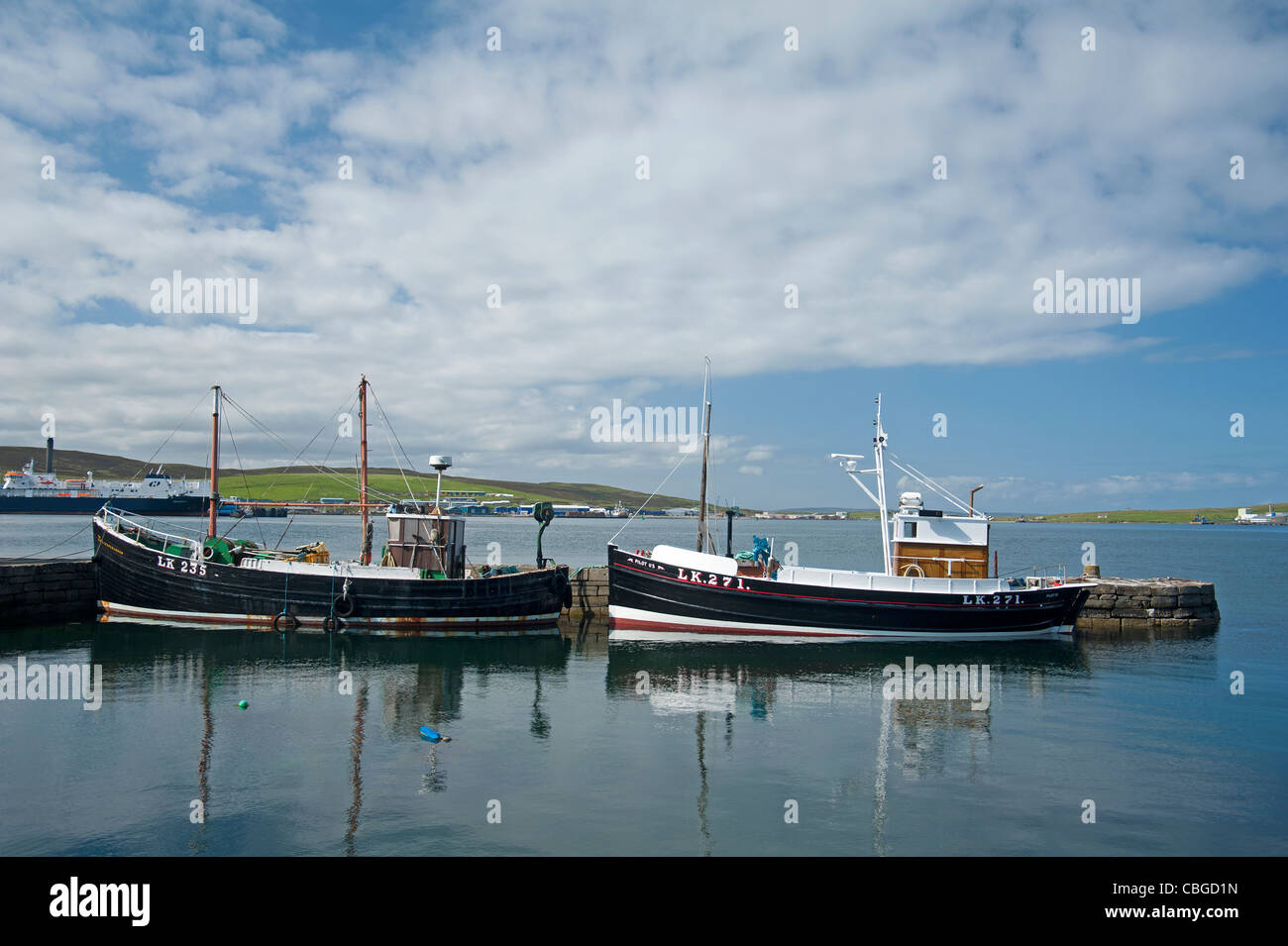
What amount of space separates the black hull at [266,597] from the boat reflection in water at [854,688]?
852cm

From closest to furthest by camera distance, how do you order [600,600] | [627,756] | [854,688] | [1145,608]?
[627,756] → [854,688] → [1145,608] → [600,600]

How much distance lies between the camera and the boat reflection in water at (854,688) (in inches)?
660

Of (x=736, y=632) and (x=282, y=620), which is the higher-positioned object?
(x=282, y=620)

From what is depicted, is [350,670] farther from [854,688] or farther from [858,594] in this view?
[858,594]

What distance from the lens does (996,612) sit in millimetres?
33312

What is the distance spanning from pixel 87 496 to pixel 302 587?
13775 centimetres

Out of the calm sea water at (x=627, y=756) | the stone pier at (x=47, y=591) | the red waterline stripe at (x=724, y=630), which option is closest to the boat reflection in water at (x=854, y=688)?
the calm sea water at (x=627, y=756)

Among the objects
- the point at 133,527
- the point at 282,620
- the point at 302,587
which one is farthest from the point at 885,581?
the point at 133,527

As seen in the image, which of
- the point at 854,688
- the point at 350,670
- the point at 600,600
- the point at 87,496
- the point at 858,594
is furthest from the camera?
the point at 87,496

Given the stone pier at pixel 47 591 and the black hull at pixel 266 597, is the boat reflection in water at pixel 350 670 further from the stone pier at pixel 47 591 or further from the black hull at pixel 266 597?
the stone pier at pixel 47 591

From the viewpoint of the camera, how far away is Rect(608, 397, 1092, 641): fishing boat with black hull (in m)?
32.7

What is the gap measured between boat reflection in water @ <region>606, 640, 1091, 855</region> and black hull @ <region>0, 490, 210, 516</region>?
13110 cm

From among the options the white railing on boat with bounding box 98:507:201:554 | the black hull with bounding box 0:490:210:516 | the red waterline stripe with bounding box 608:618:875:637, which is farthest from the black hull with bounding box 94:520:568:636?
the black hull with bounding box 0:490:210:516

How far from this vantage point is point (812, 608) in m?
32.8
